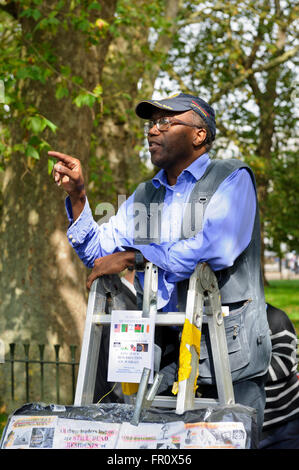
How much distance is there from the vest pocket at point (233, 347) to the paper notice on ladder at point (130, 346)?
297 millimetres

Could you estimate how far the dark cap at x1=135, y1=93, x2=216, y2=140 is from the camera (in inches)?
129

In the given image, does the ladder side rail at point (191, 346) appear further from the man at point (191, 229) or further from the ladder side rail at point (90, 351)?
the ladder side rail at point (90, 351)

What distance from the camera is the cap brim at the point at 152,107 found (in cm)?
327

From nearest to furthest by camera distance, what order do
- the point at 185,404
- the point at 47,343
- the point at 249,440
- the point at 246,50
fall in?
the point at 249,440 → the point at 185,404 → the point at 47,343 → the point at 246,50

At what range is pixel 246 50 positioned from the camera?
1703 cm

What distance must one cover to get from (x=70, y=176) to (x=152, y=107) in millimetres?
549

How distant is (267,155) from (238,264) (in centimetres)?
1990

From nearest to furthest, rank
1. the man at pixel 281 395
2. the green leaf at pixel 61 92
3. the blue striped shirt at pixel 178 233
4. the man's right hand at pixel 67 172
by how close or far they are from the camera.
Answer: the blue striped shirt at pixel 178 233 < the man's right hand at pixel 67 172 < the man at pixel 281 395 < the green leaf at pixel 61 92

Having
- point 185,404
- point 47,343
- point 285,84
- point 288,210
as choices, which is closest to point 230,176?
point 185,404

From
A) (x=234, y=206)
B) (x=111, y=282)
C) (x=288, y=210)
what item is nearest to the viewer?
(x=234, y=206)

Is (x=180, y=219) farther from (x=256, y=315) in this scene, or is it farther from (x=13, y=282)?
(x=13, y=282)

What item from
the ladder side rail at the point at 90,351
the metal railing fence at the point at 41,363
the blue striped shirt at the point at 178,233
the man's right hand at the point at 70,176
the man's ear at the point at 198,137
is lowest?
the metal railing fence at the point at 41,363

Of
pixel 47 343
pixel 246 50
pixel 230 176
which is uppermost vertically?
pixel 246 50

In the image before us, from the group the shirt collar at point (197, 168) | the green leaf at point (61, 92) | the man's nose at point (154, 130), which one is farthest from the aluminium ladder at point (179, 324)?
the green leaf at point (61, 92)
